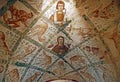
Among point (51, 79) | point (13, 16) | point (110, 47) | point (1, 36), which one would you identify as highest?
point (13, 16)

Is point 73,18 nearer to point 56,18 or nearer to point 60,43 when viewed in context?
point 56,18

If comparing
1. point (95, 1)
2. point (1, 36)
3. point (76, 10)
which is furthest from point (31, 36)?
point (95, 1)

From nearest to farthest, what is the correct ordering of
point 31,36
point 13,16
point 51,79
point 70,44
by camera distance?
1. point 13,16
2. point 31,36
3. point 70,44
4. point 51,79

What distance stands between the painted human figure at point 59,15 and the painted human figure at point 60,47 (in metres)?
0.64

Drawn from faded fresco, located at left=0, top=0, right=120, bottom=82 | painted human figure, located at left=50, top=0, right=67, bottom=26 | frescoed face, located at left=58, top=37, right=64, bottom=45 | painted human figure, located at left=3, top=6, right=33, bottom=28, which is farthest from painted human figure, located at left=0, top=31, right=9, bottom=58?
frescoed face, located at left=58, top=37, right=64, bottom=45

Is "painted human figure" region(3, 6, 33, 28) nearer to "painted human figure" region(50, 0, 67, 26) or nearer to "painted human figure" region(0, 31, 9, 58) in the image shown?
"painted human figure" region(0, 31, 9, 58)

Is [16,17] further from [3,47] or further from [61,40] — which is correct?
[61,40]

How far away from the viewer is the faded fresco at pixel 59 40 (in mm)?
7730

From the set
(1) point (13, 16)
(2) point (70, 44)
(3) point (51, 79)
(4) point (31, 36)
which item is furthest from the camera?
(3) point (51, 79)

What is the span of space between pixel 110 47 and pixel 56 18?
194cm

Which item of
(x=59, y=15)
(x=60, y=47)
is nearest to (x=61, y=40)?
(x=60, y=47)

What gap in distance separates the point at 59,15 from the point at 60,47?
1.34 m

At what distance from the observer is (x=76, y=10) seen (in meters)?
7.85

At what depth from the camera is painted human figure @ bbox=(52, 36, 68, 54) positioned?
863 cm
